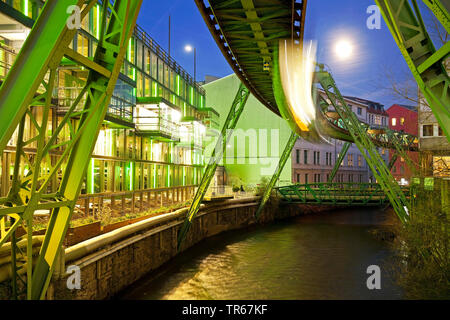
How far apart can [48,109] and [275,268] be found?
A: 1285cm

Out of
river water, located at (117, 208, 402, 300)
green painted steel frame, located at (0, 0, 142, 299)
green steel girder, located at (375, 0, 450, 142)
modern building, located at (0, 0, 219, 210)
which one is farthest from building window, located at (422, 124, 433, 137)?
green painted steel frame, located at (0, 0, 142, 299)

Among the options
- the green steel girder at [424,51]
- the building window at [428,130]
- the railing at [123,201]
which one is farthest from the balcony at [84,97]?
the building window at [428,130]

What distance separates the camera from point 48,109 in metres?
4.57

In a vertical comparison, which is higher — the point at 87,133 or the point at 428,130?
the point at 428,130

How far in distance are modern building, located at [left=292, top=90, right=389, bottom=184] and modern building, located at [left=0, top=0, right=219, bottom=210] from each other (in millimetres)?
12583

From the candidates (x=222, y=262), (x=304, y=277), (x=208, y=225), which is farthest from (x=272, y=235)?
(x=304, y=277)

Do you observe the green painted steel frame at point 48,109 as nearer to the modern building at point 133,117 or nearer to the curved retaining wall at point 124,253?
the curved retaining wall at point 124,253

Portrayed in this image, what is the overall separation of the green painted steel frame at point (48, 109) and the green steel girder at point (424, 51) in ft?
11.9

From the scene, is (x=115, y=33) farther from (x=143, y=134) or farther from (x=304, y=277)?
(x=143, y=134)

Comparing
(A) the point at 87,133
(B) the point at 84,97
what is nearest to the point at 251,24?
(A) the point at 87,133

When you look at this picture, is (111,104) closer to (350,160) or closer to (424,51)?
(424,51)

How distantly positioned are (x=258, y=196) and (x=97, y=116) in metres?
25.0

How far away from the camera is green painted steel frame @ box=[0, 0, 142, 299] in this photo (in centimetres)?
388

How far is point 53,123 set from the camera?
15797 mm
